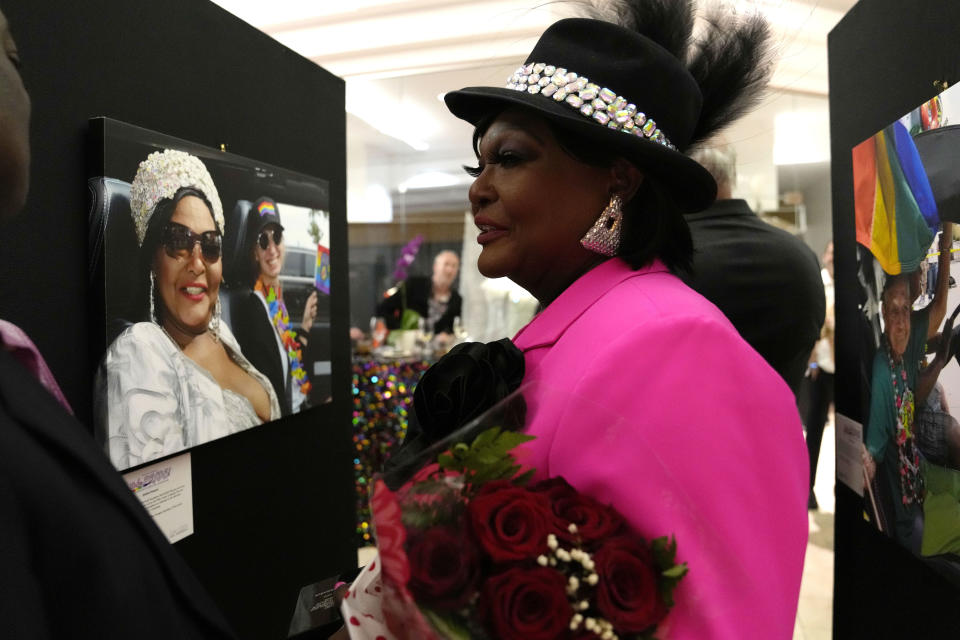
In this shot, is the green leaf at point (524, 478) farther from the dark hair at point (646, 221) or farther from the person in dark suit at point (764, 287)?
the person in dark suit at point (764, 287)

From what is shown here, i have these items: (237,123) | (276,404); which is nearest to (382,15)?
(237,123)

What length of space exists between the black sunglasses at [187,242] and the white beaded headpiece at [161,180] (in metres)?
0.06

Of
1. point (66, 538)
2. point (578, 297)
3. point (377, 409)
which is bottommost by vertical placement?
point (377, 409)

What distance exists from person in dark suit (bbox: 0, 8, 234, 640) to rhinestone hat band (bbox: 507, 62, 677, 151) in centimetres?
80

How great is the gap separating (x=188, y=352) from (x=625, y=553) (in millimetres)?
1206

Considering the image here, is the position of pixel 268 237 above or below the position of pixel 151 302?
above

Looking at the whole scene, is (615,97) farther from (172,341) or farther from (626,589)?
(172,341)

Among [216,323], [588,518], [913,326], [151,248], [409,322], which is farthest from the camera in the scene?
[409,322]

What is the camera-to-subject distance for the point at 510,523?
0.69 metres

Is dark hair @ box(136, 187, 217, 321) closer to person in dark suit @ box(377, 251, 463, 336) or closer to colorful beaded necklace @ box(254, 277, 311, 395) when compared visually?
colorful beaded necklace @ box(254, 277, 311, 395)

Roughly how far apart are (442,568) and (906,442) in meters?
1.05

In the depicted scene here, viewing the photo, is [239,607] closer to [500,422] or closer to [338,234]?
[338,234]

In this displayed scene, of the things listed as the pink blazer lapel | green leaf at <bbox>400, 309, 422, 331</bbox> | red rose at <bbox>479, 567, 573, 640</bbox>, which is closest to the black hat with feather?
the pink blazer lapel

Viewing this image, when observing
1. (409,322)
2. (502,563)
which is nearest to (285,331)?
(502,563)
